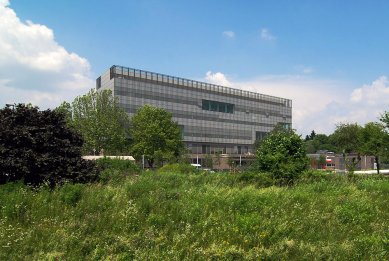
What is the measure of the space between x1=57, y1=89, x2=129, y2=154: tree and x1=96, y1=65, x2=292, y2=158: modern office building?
25.4 m

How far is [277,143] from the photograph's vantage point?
80.0 ft

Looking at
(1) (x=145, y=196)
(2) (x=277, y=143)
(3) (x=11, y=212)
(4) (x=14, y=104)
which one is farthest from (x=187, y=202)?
(2) (x=277, y=143)

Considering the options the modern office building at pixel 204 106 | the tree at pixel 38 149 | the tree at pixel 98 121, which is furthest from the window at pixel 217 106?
the tree at pixel 38 149

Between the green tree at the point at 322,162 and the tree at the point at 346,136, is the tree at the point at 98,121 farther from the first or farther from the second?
the green tree at the point at 322,162

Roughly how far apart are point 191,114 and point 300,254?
9893 cm

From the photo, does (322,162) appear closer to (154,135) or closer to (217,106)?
(217,106)

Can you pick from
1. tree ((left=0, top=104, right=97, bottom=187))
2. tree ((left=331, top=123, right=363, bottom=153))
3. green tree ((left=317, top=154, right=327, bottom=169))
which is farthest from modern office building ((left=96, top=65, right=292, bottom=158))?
tree ((left=0, top=104, right=97, bottom=187))

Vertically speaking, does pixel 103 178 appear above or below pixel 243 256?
above

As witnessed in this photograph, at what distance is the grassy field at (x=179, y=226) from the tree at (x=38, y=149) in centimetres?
222

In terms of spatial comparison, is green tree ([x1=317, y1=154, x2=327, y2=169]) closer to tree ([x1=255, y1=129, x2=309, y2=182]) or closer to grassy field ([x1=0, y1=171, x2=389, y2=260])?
tree ([x1=255, y1=129, x2=309, y2=182])

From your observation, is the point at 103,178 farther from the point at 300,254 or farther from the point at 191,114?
the point at 191,114

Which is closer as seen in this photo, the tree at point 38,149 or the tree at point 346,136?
the tree at point 38,149

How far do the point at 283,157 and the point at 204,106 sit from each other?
89.7 meters

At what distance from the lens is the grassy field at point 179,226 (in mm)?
8539
